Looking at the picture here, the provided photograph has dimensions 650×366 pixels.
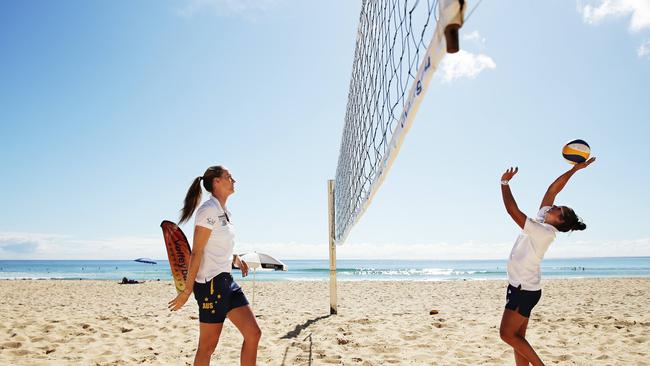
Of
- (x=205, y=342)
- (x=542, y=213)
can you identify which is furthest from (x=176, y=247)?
(x=542, y=213)

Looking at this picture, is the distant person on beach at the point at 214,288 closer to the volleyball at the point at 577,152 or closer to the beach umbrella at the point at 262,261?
the volleyball at the point at 577,152

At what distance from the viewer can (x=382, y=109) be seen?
361cm

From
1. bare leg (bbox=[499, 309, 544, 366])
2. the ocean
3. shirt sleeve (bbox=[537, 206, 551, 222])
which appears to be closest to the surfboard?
bare leg (bbox=[499, 309, 544, 366])

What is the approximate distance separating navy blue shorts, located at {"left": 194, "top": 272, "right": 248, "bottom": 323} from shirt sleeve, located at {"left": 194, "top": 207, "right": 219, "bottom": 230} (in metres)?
0.29

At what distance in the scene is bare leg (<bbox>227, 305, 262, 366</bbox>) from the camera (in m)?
2.27

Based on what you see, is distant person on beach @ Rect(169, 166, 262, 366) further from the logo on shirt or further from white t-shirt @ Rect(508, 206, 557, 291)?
white t-shirt @ Rect(508, 206, 557, 291)

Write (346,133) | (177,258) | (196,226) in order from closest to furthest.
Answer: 1. (196,226)
2. (177,258)
3. (346,133)

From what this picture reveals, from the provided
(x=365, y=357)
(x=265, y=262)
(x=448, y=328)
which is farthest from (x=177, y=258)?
(x=265, y=262)

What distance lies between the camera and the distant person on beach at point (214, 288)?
2.23 meters

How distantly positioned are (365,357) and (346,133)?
10.4 feet

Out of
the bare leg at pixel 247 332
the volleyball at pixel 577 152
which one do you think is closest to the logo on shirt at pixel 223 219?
the bare leg at pixel 247 332

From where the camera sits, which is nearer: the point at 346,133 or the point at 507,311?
the point at 507,311

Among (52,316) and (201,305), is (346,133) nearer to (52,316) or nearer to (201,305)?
(201,305)

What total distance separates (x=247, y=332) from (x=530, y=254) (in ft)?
5.75
